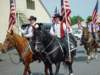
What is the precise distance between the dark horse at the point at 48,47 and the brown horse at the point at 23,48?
610 millimetres

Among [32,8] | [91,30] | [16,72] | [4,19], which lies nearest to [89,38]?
[91,30]

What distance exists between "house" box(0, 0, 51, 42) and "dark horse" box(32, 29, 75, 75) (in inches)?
787

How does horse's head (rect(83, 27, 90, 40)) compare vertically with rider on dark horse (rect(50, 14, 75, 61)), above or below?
below

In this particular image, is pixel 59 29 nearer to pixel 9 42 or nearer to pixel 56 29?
pixel 56 29

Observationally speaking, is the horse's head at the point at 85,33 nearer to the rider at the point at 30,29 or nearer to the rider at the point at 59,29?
the rider at the point at 30,29

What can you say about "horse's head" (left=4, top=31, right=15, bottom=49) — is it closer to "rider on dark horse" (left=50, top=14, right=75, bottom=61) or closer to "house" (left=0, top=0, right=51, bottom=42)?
"rider on dark horse" (left=50, top=14, right=75, bottom=61)

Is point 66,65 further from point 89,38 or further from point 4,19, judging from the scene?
point 4,19

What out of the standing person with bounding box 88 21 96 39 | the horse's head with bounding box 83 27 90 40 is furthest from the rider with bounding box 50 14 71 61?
the standing person with bounding box 88 21 96 39

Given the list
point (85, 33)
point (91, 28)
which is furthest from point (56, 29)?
point (91, 28)

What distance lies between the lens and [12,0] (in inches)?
991

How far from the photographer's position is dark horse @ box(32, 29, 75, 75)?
42.5 feet

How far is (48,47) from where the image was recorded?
13.5 meters

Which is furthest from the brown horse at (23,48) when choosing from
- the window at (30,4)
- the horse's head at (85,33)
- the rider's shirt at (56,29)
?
the window at (30,4)

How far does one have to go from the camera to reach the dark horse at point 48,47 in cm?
1297
